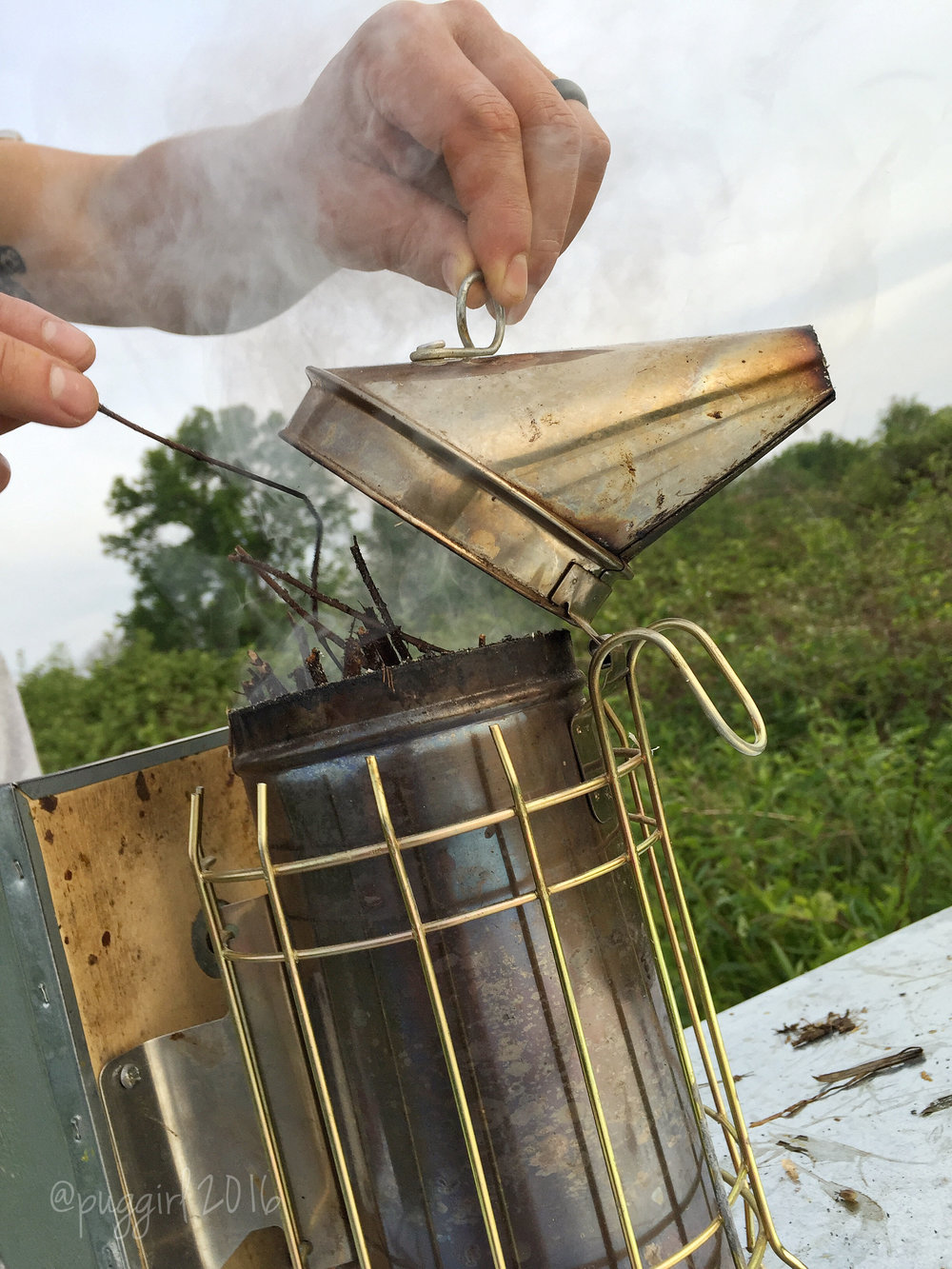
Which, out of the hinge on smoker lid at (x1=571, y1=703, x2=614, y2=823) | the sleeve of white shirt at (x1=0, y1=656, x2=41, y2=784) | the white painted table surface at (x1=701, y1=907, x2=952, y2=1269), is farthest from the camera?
the sleeve of white shirt at (x1=0, y1=656, x2=41, y2=784)

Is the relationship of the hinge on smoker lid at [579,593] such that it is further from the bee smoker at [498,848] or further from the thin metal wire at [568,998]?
the thin metal wire at [568,998]

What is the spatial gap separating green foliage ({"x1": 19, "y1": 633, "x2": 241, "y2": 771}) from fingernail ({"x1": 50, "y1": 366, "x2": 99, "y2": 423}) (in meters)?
3.73

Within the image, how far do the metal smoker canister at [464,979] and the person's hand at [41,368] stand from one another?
29 centimetres

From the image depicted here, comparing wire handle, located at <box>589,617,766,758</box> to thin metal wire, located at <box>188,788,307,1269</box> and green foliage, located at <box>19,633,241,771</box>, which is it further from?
green foliage, located at <box>19,633,241,771</box>

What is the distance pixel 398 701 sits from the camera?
0.73m

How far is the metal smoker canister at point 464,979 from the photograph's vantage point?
721 millimetres

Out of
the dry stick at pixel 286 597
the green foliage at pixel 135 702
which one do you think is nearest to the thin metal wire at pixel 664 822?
the dry stick at pixel 286 597

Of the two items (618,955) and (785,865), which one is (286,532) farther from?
(785,865)

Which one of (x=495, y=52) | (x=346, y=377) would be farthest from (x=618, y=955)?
(x=495, y=52)

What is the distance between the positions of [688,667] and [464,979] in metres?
0.28

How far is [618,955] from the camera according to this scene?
778mm

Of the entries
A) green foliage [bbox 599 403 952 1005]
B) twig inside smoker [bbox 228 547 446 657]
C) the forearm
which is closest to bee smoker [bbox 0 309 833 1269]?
twig inside smoker [bbox 228 547 446 657]

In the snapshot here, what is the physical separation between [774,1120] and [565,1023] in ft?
1.82

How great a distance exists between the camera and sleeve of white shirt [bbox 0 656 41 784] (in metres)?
1.66
